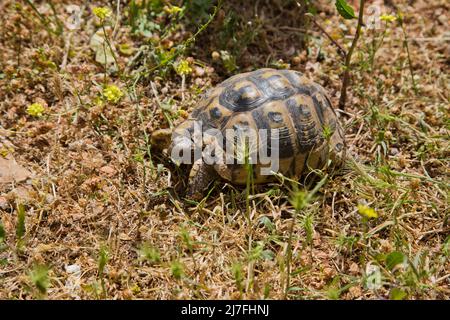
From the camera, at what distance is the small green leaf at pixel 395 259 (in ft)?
8.65

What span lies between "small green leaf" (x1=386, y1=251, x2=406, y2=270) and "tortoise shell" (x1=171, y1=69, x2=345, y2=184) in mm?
730

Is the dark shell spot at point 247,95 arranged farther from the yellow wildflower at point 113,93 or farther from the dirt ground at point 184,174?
the yellow wildflower at point 113,93

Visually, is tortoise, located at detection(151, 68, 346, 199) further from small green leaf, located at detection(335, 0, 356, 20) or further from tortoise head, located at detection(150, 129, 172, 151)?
small green leaf, located at detection(335, 0, 356, 20)

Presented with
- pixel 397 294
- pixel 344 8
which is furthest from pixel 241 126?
pixel 397 294

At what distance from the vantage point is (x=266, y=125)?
3.05 m

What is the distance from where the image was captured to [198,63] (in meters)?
3.87

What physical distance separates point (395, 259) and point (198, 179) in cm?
126

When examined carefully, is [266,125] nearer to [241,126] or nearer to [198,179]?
[241,126]

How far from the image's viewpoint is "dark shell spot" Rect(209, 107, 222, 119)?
3.15 m

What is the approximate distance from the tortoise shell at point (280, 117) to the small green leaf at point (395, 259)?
0.73 metres

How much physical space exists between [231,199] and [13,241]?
1.34 m

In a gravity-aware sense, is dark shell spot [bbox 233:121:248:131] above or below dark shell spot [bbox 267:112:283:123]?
below

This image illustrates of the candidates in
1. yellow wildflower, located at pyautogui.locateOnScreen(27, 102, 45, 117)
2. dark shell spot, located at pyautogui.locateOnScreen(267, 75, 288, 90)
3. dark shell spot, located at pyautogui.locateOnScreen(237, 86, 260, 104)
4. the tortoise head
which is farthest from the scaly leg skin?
yellow wildflower, located at pyautogui.locateOnScreen(27, 102, 45, 117)

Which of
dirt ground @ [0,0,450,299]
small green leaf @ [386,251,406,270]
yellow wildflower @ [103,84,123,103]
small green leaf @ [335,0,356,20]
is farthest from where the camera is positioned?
yellow wildflower @ [103,84,123,103]
